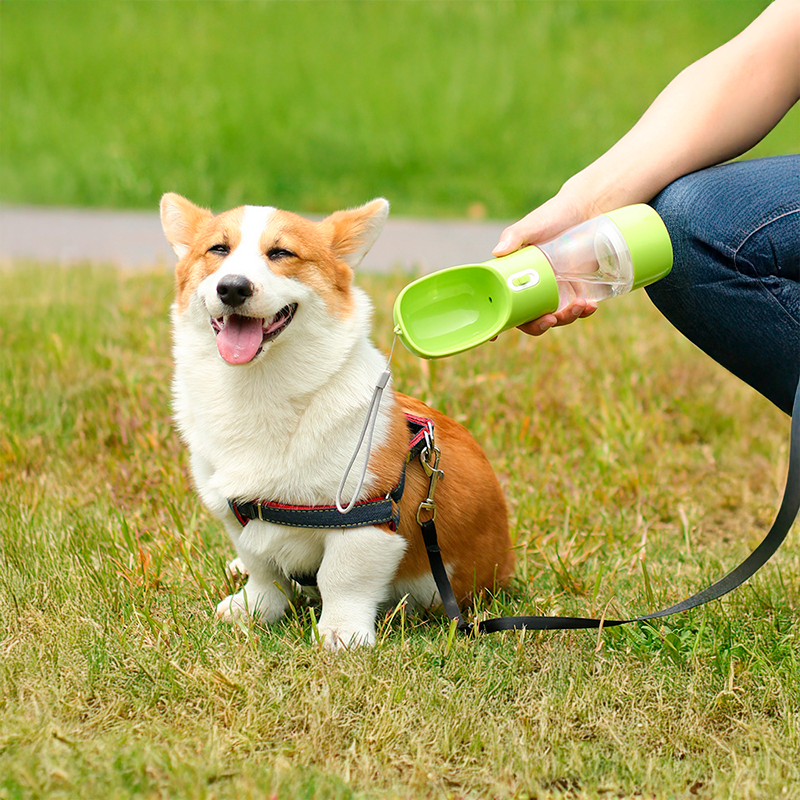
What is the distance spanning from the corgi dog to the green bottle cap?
599 mm

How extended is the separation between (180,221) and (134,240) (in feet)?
13.4

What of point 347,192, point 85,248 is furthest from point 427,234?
point 85,248

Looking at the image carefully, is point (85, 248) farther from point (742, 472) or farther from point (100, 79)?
point (742, 472)

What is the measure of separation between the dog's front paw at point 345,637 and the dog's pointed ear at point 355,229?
0.84 meters

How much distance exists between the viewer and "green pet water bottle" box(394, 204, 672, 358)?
182 cm

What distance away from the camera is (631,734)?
1.81 meters

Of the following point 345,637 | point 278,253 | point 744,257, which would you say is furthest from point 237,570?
point 744,257

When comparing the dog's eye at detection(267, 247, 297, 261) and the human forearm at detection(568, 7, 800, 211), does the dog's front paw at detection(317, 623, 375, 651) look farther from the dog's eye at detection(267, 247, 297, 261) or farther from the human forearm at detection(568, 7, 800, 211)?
the human forearm at detection(568, 7, 800, 211)

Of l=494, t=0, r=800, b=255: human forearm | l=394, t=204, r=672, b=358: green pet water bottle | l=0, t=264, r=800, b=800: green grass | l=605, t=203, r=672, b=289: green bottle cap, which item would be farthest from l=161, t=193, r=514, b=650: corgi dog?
l=605, t=203, r=672, b=289: green bottle cap

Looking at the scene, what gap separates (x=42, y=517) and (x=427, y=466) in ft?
3.84

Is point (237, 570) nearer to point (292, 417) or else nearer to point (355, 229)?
point (292, 417)

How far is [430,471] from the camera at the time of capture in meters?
2.09

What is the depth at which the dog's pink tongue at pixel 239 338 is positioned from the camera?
1.90 meters

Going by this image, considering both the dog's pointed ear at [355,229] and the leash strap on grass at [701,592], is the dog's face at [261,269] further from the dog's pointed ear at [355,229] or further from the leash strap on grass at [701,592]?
the leash strap on grass at [701,592]
